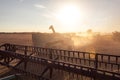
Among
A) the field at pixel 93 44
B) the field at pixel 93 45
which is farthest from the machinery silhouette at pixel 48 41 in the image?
the field at pixel 93 45

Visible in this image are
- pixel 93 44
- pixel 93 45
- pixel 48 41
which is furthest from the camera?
pixel 93 44

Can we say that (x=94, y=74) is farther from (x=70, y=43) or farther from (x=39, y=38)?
(x=70, y=43)

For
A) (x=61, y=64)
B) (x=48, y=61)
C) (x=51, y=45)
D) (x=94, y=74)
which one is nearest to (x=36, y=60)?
(x=48, y=61)

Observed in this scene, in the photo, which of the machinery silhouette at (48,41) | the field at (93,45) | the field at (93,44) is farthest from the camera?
the field at (93,44)

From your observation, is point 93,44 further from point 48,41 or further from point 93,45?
point 48,41

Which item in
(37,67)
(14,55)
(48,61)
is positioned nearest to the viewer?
(48,61)

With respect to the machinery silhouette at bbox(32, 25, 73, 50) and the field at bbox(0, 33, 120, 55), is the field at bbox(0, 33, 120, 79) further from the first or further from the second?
the machinery silhouette at bbox(32, 25, 73, 50)

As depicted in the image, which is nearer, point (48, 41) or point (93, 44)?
point (48, 41)

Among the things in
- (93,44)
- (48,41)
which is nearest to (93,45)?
(93,44)

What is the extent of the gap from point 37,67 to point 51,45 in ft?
24.8

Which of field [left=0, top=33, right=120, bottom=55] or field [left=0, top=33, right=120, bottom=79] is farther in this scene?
field [left=0, top=33, right=120, bottom=55]

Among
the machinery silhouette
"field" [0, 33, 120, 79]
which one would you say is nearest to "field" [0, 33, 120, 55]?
"field" [0, 33, 120, 79]

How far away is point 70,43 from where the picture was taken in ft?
79.8

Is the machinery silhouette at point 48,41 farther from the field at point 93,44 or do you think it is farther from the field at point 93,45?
the field at point 93,45
